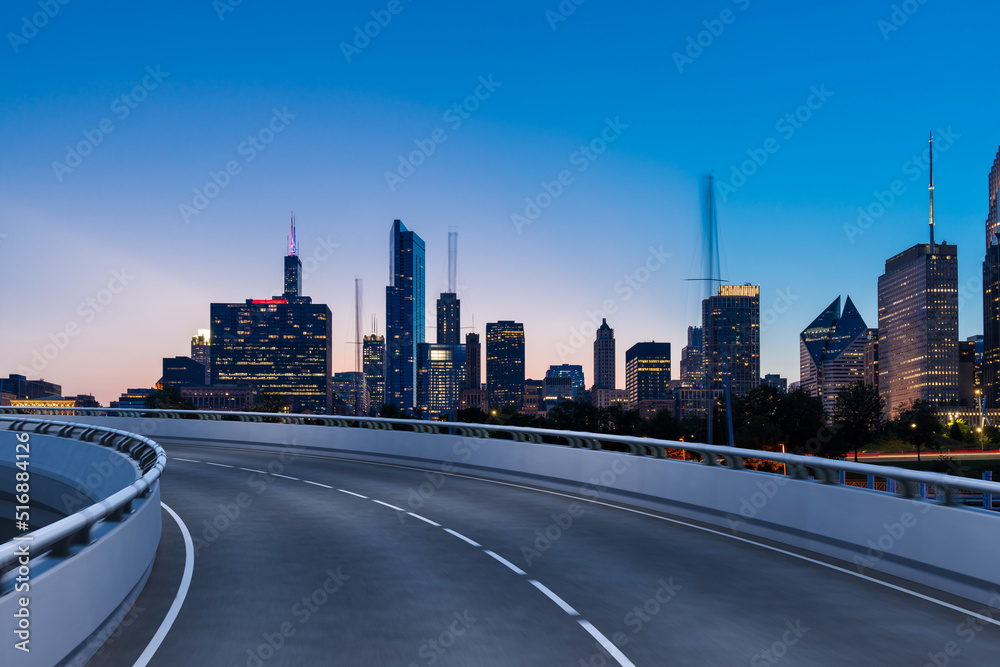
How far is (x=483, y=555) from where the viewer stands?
11.1 m

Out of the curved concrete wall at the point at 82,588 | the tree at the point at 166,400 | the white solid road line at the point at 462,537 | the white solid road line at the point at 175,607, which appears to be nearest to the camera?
the curved concrete wall at the point at 82,588

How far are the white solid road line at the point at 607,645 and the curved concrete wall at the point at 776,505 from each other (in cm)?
405

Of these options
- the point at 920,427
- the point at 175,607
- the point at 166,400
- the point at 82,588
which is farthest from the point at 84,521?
the point at 920,427

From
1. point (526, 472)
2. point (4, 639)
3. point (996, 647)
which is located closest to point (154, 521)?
point (4, 639)

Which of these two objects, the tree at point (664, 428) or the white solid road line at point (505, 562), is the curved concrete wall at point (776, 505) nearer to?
the white solid road line at point (505, 562)

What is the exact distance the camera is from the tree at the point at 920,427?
154m

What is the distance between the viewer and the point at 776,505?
487 inches

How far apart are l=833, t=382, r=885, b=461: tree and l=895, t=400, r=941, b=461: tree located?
14.9 meters

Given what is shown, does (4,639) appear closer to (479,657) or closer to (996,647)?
(479,657)

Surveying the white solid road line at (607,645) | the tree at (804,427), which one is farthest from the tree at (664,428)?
the white solid road line at (607,645)

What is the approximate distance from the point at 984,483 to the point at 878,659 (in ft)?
9.46

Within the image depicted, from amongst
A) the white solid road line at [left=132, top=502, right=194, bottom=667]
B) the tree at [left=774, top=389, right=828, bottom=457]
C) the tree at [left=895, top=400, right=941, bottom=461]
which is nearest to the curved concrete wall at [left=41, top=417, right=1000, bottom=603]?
the white solid road line at [left=132, top=502, right=194, bottom=667]

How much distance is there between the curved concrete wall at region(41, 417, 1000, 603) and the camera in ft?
28.5

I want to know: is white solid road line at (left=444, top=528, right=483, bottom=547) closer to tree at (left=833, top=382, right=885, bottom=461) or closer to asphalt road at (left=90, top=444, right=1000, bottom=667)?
asphalt road at (left=90, top=444, right=1000, bottom=667)
